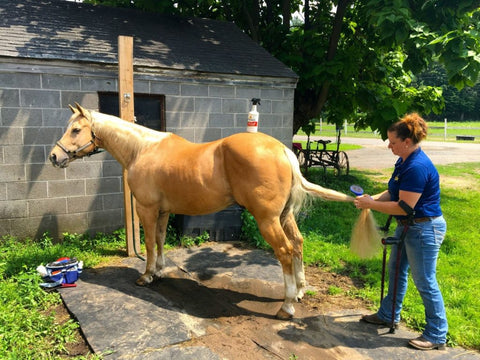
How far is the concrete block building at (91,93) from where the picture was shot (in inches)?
225

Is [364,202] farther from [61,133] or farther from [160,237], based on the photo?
[61,133]

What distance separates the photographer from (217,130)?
24.3 feet

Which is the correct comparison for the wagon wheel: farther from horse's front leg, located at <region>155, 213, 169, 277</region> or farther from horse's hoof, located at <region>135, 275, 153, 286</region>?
horse's hoof, located at <region>135, 275, 153, 286</region>

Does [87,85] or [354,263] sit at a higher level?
[87,85]

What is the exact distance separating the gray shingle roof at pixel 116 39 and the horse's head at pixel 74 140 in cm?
181

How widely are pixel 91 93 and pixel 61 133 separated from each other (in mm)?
841

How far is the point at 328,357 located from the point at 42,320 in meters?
2.88

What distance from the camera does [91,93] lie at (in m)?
6.16

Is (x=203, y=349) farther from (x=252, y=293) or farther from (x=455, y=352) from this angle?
(x=455, y=352)

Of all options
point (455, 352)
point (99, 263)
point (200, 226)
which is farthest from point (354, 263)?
point (99, 263)

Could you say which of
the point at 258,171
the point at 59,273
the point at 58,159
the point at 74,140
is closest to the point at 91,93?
the point at 74,140

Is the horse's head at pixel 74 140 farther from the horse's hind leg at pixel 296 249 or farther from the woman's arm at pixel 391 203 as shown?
the woman's arm at pixel 391 203

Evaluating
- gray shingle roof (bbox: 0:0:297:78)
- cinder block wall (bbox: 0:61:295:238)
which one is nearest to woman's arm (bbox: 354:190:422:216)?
cinder block wall (bbox: 0:61:295:238)

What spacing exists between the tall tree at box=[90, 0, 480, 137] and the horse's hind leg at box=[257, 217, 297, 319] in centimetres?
447
